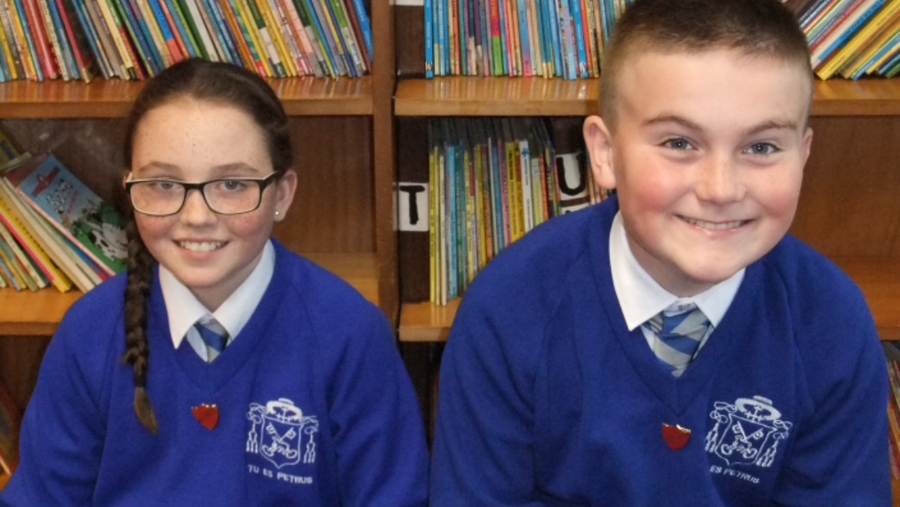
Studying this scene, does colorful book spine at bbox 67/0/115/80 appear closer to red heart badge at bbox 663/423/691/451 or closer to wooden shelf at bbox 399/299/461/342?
wooden shelf at bbox 399/299/461/342

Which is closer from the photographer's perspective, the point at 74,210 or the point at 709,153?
the point at 709,153

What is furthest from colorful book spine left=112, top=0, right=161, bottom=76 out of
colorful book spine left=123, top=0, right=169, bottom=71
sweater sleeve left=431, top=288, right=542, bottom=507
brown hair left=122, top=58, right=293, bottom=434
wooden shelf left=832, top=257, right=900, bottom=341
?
wooden shelf left=832, top=257, right=900, bottom=341

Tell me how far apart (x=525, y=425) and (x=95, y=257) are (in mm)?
839

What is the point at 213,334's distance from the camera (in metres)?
1.27

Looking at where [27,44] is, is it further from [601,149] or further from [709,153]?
[709,153]

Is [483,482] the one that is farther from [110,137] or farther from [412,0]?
[110,137]

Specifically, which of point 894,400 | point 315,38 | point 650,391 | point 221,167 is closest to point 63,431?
point 221,167

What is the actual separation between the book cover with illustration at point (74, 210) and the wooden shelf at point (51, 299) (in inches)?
3.7

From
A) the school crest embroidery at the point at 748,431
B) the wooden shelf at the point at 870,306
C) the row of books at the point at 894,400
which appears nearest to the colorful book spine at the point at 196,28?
the wooden shelf at the point at 870,306

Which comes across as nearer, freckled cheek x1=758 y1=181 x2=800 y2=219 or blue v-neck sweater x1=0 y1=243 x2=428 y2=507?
freckled cheek x1=758 y1=181 x2=800 y2=219

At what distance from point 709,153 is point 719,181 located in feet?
0.12

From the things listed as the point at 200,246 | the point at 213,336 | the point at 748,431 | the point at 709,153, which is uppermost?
the point at 709,153

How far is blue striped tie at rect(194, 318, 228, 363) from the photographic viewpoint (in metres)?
1.26

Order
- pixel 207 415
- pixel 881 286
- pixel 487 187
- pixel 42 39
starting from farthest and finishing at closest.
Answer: pixel 881 286 < pixel 487 187 < pixel 42 39 < pixel 207 415
